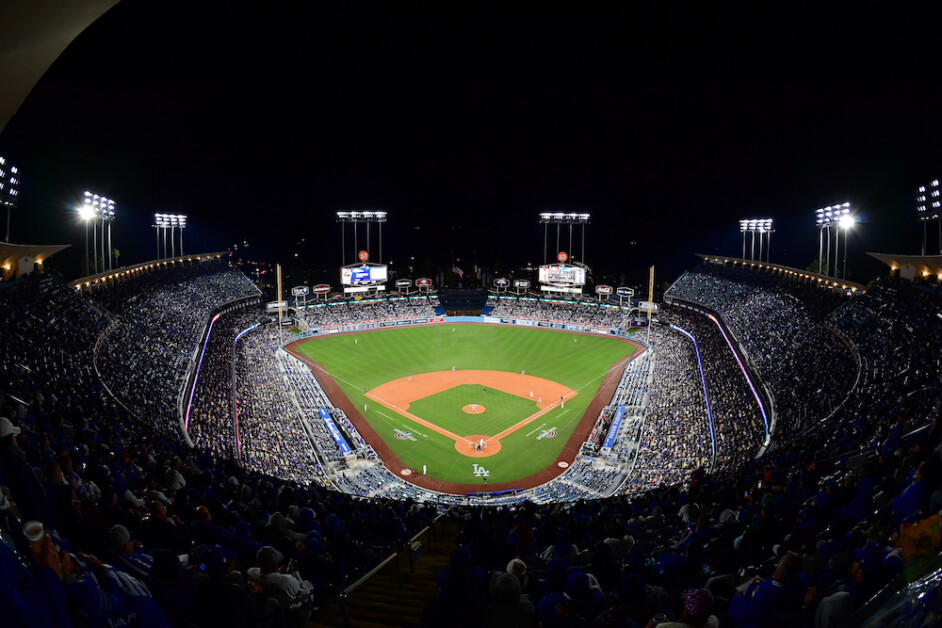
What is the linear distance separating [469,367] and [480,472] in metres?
20.2

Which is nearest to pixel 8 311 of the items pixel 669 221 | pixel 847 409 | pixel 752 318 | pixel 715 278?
pixel 847 409

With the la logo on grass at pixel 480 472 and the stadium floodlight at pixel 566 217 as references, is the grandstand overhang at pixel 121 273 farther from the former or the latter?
the stadium floodlight at pixel 566 217

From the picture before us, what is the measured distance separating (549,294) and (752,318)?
3078cm

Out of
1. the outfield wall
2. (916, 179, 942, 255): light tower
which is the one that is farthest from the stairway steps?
the outfield wall

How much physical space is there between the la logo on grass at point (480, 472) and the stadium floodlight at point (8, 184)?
93.5 feet


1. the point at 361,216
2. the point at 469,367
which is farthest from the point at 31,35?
the point at 361,216

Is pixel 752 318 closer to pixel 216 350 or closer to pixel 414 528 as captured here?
pixel 414 528

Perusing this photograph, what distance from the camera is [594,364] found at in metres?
47.0

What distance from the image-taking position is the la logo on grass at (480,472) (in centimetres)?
2629

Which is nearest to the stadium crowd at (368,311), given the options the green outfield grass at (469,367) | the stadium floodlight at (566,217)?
the green outfield grass at (469,367)

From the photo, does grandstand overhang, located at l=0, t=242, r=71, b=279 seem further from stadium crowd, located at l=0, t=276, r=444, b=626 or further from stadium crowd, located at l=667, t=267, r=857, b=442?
stadium crowd, located at l=667, t=267, r=857, b=442

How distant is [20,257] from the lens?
3002cm

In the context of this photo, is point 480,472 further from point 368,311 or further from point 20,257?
point 368,311

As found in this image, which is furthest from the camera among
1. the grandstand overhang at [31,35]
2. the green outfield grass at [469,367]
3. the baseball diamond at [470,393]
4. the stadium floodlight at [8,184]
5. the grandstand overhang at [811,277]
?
the grandstand overhang at [811,277]
